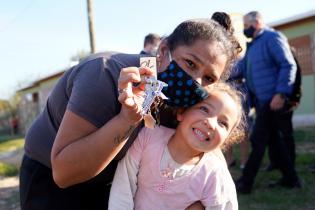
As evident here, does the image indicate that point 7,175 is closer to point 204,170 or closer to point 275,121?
point 275,121

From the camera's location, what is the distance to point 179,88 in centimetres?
184

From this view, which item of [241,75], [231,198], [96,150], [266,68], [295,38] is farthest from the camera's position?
[295,38]

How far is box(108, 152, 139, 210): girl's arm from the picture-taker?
2.07m

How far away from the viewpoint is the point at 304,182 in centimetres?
543

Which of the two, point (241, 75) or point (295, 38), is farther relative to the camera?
point (295, 38)

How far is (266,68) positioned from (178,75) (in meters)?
3.64

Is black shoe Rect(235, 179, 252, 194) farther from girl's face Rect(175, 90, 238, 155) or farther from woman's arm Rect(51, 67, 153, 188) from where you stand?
woman's arm Rect(51, 67, 153, 188)

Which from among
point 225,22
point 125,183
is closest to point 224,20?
point 225,22

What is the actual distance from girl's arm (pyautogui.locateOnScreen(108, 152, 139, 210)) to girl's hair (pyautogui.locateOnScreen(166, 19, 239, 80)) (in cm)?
54

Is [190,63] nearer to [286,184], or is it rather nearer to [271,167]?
[286,184]

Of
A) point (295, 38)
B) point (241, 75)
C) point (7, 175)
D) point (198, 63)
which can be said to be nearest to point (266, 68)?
point (241, 75)

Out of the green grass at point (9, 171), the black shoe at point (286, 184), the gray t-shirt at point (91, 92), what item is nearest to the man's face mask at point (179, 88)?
the gray t-shirt at point (91, 92)

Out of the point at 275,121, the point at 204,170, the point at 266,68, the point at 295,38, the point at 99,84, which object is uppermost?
the point at 99,84

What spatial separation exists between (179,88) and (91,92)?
0.34 m
